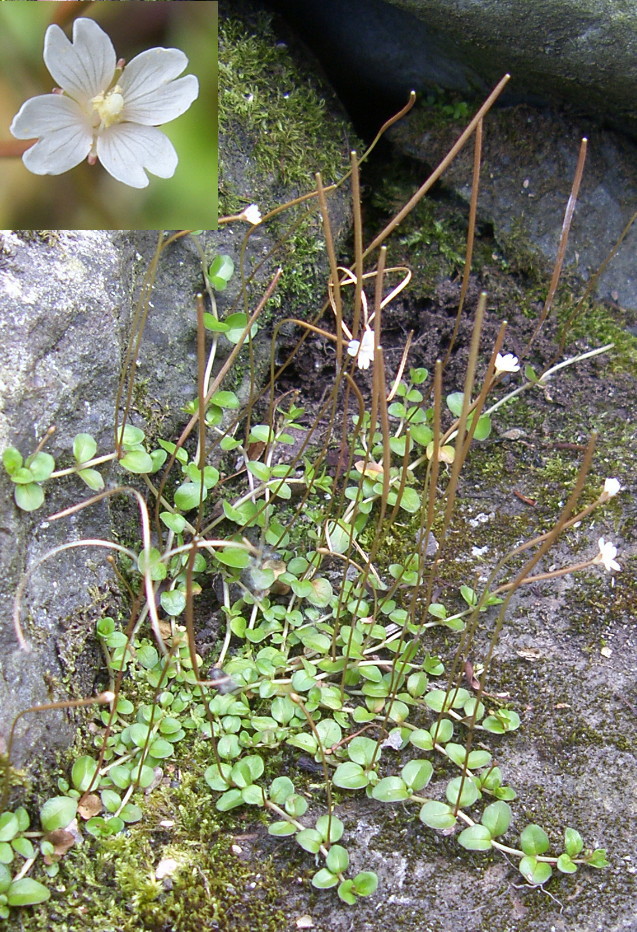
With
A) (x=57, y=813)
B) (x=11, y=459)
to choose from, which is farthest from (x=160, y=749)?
(x=11, y=459)

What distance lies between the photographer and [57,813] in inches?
44.6

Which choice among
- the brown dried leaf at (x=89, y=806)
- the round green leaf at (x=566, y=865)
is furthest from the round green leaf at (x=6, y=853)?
the round green leaf at (x=566, y=865)

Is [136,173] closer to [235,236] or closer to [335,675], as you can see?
[235,236]

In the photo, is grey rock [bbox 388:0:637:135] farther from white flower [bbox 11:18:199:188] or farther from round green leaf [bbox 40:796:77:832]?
round green leaf [bbox 40:796:77:832]

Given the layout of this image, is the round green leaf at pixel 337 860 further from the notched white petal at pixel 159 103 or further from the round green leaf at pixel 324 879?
the notched white petal at pixel 159 103

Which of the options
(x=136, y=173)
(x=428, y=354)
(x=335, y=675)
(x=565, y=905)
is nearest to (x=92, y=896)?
(x=335, y=675)

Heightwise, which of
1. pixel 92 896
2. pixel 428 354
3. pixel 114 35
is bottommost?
pixel 92 896

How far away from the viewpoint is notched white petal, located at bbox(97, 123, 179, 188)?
1.22 m

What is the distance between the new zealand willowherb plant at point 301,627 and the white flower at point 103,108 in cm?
19

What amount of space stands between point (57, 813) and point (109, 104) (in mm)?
1076

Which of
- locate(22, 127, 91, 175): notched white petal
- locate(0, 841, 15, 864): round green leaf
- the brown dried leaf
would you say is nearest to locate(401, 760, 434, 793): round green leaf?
the brown dried leaf

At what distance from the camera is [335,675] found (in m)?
1.39

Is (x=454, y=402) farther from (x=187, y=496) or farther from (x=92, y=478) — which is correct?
(x=92, y=478)

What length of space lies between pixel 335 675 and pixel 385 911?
1.25ft
